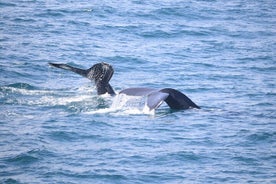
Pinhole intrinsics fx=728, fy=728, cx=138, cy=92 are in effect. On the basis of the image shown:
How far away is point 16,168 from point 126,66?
1047cm

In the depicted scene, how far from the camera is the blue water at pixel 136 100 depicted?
41.5ft

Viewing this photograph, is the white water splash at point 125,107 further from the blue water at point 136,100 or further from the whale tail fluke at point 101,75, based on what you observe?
the whale tail fluke at point 101,75

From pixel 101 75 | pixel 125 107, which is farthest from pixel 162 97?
pixel 101 75

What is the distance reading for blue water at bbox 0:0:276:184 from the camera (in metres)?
12.7

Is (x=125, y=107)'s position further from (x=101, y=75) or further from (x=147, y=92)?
(x=147, y=92)

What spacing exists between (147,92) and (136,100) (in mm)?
1898

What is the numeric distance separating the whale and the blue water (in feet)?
0.76

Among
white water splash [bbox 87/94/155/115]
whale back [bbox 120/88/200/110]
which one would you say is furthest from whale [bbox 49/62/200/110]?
white water splash [bbox 87/94/155/115]

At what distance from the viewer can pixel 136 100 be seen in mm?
16703

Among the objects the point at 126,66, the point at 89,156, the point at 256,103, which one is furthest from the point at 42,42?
the point at 89,156

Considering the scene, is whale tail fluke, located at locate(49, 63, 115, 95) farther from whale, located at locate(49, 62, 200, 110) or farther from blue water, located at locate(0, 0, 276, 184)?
blue water, located at locate(0, 0, 276, 184)

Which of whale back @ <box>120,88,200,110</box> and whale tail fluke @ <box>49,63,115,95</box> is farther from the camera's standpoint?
whale tail fluke @ <box>49,63,115,95</box>

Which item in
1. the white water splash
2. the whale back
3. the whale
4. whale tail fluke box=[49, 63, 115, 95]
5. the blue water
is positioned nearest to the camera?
the blue water

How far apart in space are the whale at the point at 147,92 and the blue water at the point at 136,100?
231mm
